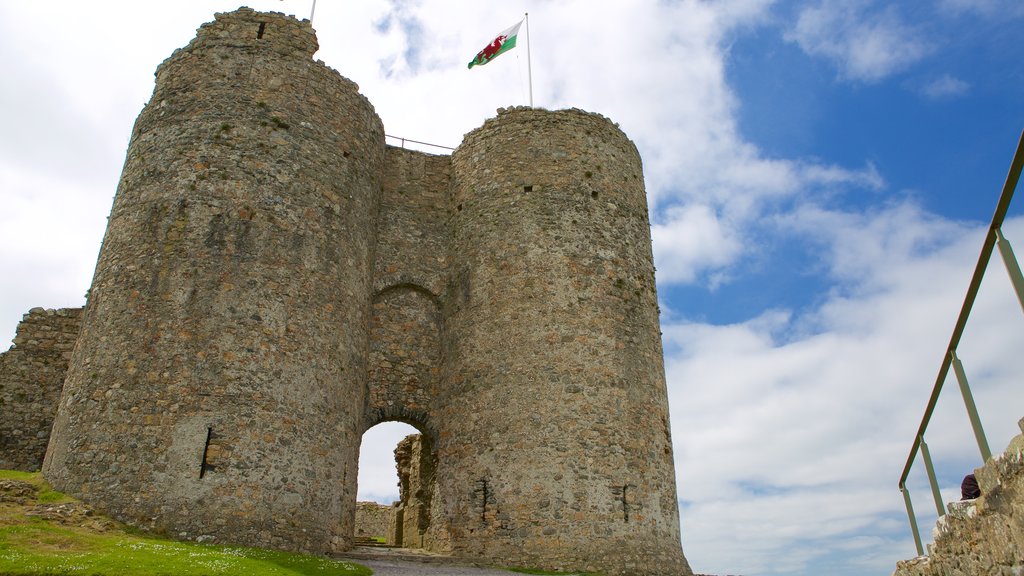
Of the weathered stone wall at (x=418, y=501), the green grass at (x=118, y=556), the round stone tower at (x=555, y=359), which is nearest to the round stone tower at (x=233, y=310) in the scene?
the green grass at (x=118, y=556)

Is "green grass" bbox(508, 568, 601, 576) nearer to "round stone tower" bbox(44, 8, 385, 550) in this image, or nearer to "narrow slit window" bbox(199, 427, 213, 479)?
"round stone tower" bbox(44, 8, 385, 550)

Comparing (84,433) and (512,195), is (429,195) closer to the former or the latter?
(512,195)

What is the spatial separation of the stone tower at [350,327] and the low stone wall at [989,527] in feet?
31.4

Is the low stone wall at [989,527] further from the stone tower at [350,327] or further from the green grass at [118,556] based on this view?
the stone tower at [350,327]

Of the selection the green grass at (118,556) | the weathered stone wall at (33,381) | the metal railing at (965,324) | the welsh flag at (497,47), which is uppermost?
the welsh flag at (497,47)

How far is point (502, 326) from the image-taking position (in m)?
18.4

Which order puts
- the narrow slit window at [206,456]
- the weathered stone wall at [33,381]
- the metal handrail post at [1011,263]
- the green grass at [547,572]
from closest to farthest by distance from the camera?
the metal handrail post at [1011,263] → the narrow slit window at [206,456] → the green grass at [547,572] → the weathered stone wall at [33,381]

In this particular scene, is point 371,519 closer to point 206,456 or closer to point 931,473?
point 206,456

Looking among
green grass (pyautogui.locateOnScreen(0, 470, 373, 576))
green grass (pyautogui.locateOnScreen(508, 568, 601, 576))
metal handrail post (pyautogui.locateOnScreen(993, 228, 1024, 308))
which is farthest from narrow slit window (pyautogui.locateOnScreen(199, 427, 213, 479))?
metal handrail post (pyautogui.locateOnScreen(993, 228, 1024, 308))

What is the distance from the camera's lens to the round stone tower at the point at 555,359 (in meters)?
16.5

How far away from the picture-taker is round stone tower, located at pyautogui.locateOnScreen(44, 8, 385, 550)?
554 inches

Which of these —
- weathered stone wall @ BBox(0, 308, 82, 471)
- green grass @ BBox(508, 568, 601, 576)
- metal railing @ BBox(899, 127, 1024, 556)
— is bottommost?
green grass @ BBox(508, 568, 601, 576)

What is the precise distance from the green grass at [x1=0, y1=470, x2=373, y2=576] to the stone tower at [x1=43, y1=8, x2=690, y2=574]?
1006mm

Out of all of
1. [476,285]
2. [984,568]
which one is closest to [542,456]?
[476,285]
